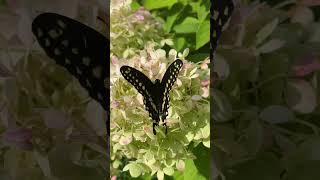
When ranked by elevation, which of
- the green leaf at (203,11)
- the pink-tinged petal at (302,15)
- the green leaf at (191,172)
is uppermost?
the green leaf at (203,11)

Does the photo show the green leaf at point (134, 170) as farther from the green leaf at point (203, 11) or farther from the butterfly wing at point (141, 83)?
the green leaf at point (203, 11)

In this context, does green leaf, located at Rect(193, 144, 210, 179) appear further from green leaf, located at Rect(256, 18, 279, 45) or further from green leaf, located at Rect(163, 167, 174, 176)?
green leaf, located at Rect(256, 18, 279, 45)

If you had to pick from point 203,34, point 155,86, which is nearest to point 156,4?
point 203,34

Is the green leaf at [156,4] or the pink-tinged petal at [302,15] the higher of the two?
Answer: the green leaf at [156,4]

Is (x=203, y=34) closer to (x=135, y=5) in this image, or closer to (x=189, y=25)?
(x=189, y=25)

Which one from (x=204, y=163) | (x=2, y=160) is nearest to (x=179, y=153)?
(x=204, y=163)

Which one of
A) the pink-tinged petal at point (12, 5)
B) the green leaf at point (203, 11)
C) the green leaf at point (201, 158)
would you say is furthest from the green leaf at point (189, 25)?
the pink-tinged petal at point (12, 5)

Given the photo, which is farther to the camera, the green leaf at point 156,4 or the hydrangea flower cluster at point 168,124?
the green leaf at point 156,4

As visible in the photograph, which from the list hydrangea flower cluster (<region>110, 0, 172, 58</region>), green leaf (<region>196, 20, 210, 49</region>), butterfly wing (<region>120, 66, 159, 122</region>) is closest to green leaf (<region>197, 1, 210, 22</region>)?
green leaf (<region>196, 20, 210, 49</region>)
